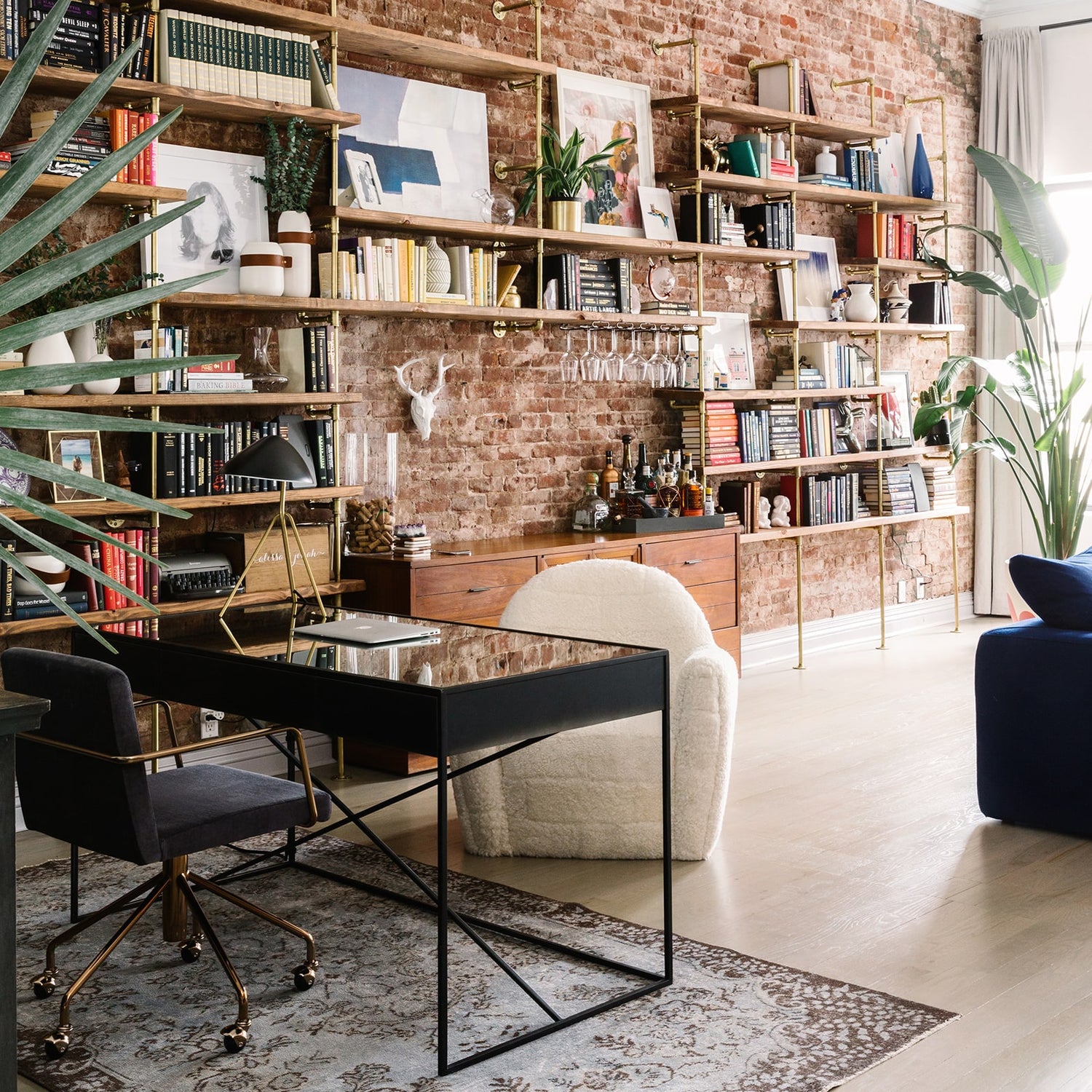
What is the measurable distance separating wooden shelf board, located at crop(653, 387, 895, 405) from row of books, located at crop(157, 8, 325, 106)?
258cm

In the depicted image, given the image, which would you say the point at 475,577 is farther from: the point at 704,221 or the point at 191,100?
the point at 704,221

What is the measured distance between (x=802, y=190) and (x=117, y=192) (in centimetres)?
418

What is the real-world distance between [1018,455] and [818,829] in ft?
17.3

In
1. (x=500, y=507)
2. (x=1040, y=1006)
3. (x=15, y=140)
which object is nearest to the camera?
(x=1040, y=1006)

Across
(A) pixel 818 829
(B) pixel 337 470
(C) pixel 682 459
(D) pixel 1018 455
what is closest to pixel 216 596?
(B) pixel 337 470

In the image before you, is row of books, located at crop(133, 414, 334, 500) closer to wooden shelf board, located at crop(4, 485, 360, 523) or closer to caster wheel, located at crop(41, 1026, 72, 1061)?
wooden shelf board, located at crop(4, 485, 360, 523)

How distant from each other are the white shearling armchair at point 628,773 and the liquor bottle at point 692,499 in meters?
2.43

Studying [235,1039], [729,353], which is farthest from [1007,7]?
[235,1039]

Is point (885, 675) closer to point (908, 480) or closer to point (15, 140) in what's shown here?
point (908, 480)

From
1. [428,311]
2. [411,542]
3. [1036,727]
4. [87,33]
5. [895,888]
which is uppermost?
[87,33]

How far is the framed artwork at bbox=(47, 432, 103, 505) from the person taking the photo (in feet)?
15.2

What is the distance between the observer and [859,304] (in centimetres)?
812

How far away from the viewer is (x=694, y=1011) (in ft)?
10.2

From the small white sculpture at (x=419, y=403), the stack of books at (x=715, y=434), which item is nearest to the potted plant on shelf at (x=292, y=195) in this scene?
the small white sculpture at (x=419, y=403)
